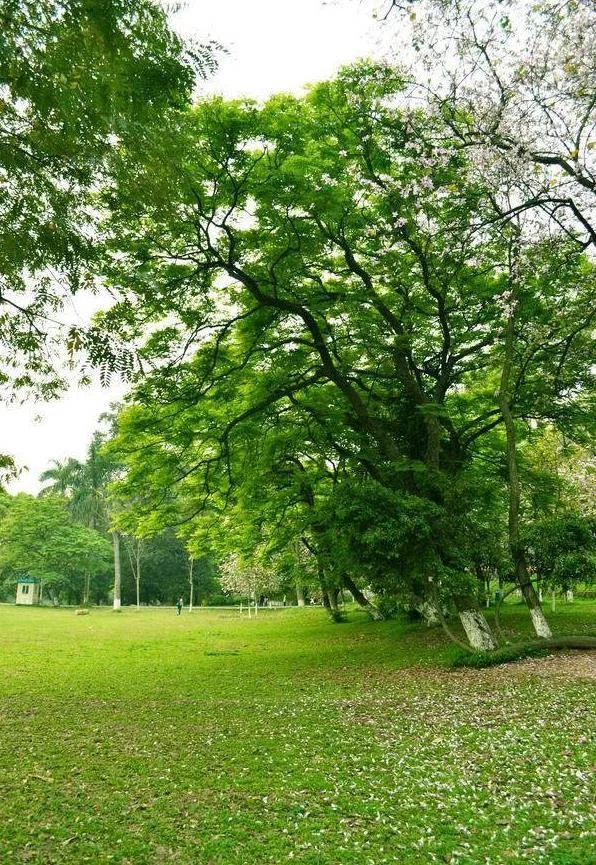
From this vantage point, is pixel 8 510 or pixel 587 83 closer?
pixel 587 83

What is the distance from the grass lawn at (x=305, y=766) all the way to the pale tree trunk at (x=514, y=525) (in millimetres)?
1285

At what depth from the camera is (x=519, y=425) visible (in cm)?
1856

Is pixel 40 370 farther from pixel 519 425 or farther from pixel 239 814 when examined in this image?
pixel 519 425

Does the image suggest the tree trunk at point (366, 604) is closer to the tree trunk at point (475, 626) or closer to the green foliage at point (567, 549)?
the tree trunk at point (475, 626)

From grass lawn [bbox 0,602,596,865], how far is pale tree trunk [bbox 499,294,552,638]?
128 centimetres

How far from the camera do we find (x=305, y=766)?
689 centimetres

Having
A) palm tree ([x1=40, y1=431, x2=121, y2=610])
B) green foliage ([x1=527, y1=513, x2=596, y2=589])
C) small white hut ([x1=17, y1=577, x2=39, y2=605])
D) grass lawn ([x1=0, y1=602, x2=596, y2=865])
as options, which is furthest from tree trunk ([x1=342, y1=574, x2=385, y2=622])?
small white hut ([x1=17, y1=577, x2=39, y2=605])

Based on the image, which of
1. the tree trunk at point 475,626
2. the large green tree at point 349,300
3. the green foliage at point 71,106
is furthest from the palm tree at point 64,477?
the green foliage at point 71,106

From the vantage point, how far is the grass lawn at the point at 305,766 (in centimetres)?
497

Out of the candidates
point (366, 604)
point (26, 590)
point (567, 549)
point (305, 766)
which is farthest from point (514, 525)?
point (26, 590)

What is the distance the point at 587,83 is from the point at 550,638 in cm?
1142

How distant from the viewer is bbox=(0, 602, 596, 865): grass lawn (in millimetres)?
4969

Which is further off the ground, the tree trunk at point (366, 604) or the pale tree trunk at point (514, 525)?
the pale tree trunk at point (514, 525)

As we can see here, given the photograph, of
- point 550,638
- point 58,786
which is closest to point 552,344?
point 550,638
